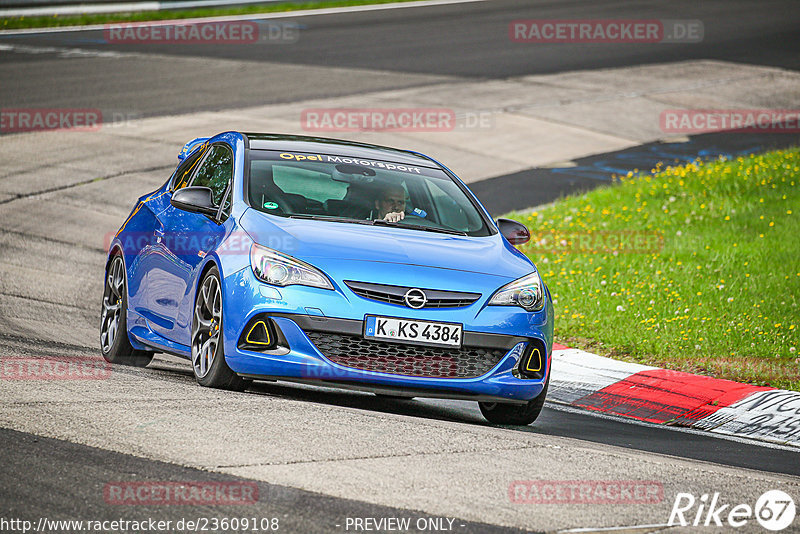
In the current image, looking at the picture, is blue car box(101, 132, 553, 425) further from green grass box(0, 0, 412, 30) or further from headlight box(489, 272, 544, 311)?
green grass box(0, 0, 412, 30)

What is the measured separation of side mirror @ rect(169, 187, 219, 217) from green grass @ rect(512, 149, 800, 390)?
415 cm

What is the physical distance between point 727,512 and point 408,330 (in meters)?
2.14

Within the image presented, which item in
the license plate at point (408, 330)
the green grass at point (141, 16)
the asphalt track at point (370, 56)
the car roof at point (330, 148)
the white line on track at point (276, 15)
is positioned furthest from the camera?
the green grass at point (141, 16)

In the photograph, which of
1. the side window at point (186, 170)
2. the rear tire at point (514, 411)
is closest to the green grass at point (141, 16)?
the side window at point (186, 170)

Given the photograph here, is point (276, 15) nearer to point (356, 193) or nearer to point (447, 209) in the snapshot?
point (447, 209)

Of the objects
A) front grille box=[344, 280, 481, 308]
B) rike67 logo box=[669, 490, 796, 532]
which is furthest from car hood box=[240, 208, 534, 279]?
rike67 logo box=[669, 490, 796, 532]

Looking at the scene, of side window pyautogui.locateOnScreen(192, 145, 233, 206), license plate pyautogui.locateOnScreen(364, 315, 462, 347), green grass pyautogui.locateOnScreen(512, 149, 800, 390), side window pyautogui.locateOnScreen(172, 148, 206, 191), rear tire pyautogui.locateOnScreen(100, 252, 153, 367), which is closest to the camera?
license plate pyautogui.locateOnScreen(364, 315, 462, 347)

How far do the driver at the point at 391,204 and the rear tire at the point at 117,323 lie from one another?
2098 millimetres

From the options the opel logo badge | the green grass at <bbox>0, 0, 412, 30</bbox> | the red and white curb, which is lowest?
the red and white curb

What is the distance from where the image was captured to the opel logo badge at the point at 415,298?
6.83 meters

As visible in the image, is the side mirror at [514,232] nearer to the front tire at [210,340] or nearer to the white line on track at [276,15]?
the front tire at [210,340]

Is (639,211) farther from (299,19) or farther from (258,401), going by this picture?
(299,19)

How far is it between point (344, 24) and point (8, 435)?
1082 inches

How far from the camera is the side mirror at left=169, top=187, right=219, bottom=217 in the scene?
7.71 metres
